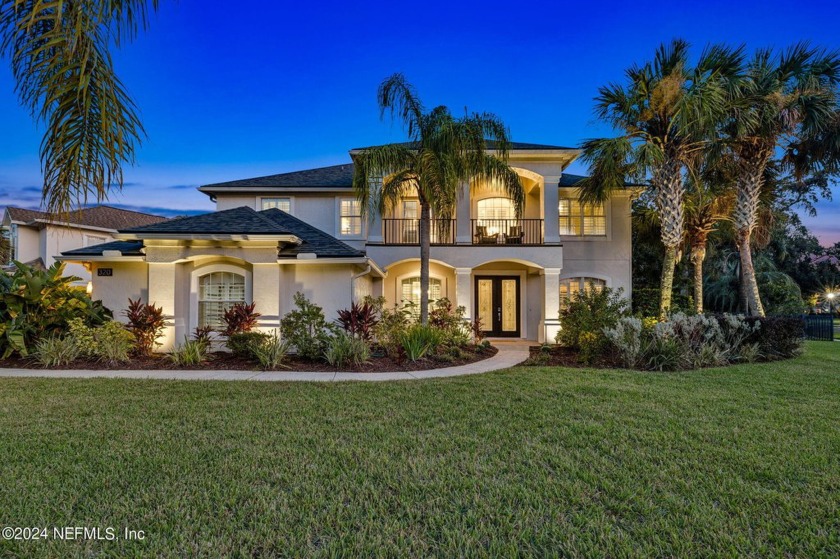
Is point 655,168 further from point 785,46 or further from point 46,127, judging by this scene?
point 46,127

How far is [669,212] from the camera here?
13242mm

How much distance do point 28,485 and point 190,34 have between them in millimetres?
3973

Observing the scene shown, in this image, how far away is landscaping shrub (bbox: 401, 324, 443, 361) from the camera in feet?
32.5

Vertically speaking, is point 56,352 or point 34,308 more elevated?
point 34,308

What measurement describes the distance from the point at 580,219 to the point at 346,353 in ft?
37.2

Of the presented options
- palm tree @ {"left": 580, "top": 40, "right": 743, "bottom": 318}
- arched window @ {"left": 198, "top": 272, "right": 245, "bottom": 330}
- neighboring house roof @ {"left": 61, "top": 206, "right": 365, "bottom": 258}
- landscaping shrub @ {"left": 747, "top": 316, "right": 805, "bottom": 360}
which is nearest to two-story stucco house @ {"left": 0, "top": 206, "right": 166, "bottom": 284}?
neighboring house roof @ {"left": 61, "top": 206, "right": 365, "bottom": 258}

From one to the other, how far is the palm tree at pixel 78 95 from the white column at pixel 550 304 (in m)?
13.2

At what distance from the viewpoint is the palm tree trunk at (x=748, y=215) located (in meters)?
13.5

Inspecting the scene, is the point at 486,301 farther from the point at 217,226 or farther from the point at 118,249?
the point at 118,249

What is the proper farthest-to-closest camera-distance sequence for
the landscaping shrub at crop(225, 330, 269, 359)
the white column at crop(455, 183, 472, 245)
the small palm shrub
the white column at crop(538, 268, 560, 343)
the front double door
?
1. the front double door
2. the white column at crop(455, 183, 472, 245)
3. the white column at crop(538, 268, 560, 343)
4. the landscaping shrub at crop(225, 330, 269, 359)
5. the small palm shrub

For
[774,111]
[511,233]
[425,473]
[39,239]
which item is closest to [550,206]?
[511,233]

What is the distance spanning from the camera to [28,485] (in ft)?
10.8

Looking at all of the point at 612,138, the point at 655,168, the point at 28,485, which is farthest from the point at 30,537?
the point at 655,168

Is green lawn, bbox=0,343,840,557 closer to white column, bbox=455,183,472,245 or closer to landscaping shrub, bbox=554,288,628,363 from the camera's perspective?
landscaping shrub, bbox=554,288,628,363
